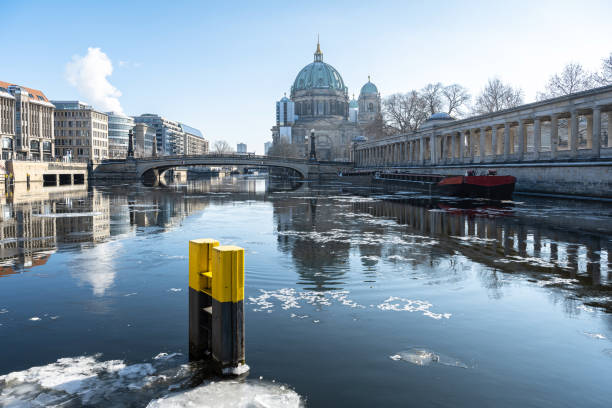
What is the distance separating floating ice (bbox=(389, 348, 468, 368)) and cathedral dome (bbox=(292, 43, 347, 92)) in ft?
574

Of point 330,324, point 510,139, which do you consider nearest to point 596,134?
point 510,139

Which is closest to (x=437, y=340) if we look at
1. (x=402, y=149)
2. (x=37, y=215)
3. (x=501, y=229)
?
(x=501, y=229)

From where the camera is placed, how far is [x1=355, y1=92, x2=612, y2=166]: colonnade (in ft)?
124

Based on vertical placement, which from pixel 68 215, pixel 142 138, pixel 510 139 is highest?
pixel 142 138

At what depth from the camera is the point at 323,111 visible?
176500 millimetres

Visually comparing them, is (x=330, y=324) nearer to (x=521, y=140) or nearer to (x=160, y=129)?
(x=521, y=140)

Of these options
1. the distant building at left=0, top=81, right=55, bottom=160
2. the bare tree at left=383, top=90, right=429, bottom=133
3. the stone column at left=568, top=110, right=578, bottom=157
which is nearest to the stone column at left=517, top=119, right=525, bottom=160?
the stone column at left=568, top=110, right=578, bottom=157

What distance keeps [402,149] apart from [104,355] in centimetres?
8098

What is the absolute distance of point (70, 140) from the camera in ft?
397

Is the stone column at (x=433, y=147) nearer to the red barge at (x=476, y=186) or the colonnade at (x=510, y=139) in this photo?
the colonnade at (x=510, y=139)

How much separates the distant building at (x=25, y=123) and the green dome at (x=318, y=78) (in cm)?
9215

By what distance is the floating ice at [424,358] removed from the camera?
5445mm

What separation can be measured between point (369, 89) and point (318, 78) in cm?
2088

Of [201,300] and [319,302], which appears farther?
[319,302]
